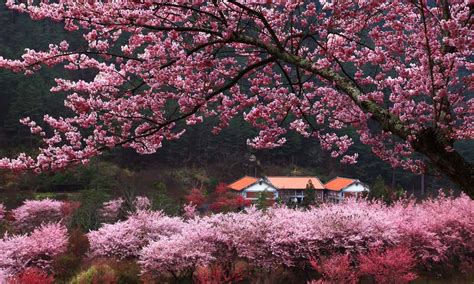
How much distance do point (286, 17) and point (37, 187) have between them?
32052mm

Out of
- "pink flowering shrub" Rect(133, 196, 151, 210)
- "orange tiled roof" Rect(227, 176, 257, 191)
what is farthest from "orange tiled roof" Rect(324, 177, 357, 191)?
"pink flowering shrub" Rect(133, 196, 151, 210)

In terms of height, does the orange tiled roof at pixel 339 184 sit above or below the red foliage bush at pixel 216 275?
above

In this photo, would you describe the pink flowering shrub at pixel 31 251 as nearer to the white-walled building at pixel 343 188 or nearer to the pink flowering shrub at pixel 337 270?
the pink flowering shrub at pixel 337 270

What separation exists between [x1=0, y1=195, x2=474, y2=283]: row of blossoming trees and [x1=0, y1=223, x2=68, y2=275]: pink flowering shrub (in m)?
0.04

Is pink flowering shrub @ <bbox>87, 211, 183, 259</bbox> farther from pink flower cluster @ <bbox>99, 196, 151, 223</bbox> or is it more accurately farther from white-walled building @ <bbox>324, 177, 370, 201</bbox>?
white-walled building @ <bbox>324, 177, 370, 201</bbox>

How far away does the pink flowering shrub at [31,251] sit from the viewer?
48.3ft

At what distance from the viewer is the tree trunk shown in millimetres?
3496

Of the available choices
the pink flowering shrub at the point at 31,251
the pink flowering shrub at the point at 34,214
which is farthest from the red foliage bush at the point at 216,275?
the pink flowering shrub at the point at 34,214

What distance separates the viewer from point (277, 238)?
48.7 ft

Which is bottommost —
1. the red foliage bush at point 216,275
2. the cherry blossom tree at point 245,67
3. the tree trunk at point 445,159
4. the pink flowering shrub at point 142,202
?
the red foliage bush at point 216,275

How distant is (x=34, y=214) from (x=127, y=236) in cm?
957

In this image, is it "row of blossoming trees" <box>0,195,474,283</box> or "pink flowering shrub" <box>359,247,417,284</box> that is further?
"row of blossoming trees" <box>0,195,474,283</box>

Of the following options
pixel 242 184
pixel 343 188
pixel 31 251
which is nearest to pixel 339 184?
pixel 343 188

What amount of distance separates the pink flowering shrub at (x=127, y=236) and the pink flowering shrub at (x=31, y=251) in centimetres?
132
